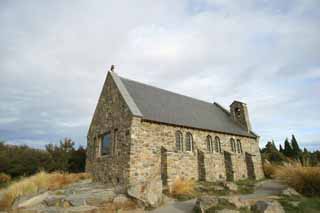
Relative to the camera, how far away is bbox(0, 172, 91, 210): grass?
377 inches

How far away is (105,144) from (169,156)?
5426mm

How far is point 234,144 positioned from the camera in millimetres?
19312

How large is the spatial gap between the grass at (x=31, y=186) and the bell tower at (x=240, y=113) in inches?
709

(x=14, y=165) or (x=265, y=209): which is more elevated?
(x=14, y=165)

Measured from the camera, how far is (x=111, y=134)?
14.7 metres

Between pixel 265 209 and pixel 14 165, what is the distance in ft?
64.5

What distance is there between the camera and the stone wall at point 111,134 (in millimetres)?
12680

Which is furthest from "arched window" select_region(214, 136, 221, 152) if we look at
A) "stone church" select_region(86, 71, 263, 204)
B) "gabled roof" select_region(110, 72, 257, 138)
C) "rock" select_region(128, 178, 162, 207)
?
"rock" select_region(128, 178, 162, 207)

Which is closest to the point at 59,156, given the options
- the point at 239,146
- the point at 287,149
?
the point at 239,146

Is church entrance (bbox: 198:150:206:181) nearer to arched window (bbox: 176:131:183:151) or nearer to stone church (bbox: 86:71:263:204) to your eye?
stone church (bbox: 86:71:263:204)

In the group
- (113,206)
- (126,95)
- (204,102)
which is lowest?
(113,206)

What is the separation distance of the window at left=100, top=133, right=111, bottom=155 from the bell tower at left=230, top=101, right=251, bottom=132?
15323 millimetres

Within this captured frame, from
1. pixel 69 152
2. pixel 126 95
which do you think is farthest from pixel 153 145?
pixel 69 152

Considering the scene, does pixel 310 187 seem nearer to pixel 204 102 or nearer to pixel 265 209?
pixel 265 209
